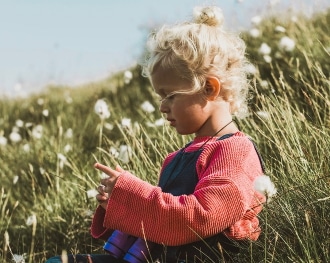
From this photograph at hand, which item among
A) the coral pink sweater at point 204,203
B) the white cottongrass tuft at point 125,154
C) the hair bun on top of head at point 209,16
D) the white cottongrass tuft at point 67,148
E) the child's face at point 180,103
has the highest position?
the hair bun on top of head at point 209,16

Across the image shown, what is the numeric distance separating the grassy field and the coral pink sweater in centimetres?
11

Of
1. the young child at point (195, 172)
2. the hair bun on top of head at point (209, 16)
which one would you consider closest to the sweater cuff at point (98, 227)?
the young child at point (195, 172)

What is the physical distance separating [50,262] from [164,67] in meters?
0.81

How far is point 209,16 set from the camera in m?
2.63

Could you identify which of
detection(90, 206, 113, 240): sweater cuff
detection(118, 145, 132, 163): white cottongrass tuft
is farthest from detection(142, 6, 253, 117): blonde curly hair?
detection(118, 145, 132, 163): white cottongrass tuft

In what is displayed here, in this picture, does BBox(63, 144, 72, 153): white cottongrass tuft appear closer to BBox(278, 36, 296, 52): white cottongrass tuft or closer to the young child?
BBox(278, 36, 296, 52): white cottongrass tuft

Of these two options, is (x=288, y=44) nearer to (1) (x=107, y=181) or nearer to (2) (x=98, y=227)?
(2) (x=98, y=227)

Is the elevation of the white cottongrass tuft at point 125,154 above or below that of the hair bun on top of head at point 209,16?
below

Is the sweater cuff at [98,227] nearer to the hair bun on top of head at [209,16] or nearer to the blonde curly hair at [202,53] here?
the blonde curly hair at [202,53]

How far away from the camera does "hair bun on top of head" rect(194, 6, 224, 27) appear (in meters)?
2.63

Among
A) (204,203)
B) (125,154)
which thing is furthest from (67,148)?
(204,203)

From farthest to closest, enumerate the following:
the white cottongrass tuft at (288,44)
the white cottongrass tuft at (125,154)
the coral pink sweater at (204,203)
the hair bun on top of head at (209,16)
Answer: the white cottongrass tuft at (288,44)
the white cottongrass tuft at (125,154)
the hair bun on top of head at (209,16)
the coral pink sweater at (204,203)

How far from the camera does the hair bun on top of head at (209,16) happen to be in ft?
8.63

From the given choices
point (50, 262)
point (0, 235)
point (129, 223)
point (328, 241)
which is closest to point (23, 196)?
point (0, 235)
